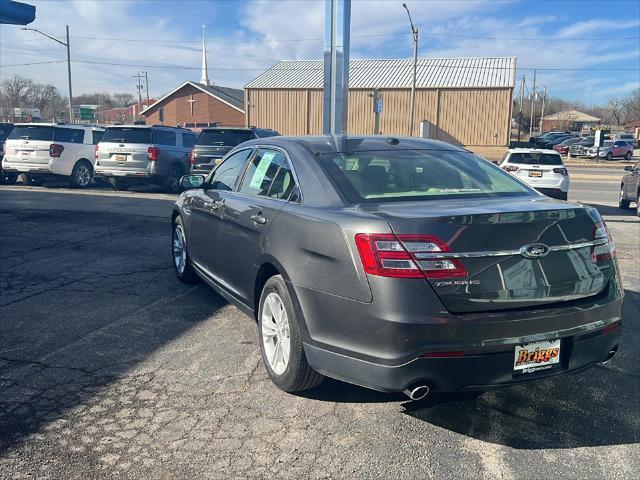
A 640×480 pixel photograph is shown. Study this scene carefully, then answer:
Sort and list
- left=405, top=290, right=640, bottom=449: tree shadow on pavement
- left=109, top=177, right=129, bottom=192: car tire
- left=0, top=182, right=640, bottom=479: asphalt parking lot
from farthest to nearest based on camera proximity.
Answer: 1. left=109, top=177, right=129, bottom=192: car tire
2. left=405, top=290, right=640, bottom=449: tree shadow on pavement
3. left=0, top=182, right=640, bottom=479: asphalt parking lot

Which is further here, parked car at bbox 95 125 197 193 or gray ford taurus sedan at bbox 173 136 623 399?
parked car at bbox 95 125 197 193

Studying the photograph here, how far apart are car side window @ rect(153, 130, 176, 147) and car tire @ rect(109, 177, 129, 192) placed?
1.57 m

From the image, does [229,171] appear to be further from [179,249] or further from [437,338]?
[437,338]

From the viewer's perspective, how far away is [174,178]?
16281 millimetres

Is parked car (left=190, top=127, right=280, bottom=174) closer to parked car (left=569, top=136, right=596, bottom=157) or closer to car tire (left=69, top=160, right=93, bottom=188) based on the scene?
car tire (left=69, top=160, right=93, bottom=188)

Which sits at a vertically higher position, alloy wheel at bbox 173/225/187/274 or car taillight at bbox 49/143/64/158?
car taillight at bbox 49/143/64/158

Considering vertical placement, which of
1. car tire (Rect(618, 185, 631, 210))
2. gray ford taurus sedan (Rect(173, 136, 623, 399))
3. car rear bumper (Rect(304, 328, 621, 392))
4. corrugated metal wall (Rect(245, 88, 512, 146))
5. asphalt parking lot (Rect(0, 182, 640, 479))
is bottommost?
asphalt parking lot (Rect(0, 182, 640, 479))

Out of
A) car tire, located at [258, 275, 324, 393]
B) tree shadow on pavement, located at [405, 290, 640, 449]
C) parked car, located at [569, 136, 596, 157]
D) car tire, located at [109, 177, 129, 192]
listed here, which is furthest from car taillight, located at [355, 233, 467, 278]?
parked car, located at [569, 136, 596, 157]

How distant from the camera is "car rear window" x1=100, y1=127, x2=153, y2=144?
15.8m

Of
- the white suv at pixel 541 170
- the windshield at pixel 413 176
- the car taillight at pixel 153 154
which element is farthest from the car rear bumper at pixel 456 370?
the car taillight at pixel 153 154

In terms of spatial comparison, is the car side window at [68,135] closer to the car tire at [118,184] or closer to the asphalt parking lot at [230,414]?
the car tire at [118,184]

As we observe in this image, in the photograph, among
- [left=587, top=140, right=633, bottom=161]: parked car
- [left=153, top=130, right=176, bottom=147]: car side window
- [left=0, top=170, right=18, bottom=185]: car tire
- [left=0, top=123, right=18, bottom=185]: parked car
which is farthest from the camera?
[left=587, top=140, right=633, bottom=161]: parked car

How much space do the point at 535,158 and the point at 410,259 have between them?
43.0 feet

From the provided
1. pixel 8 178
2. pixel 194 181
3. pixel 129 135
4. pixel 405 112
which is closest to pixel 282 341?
pixel 194 181
